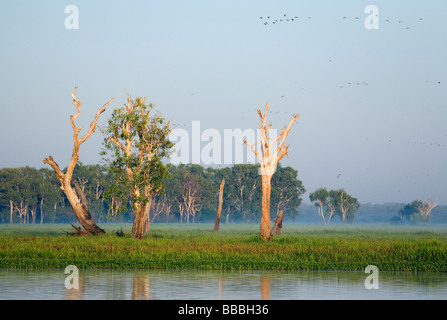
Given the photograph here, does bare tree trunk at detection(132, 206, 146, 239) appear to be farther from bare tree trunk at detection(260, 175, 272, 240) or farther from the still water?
the still water

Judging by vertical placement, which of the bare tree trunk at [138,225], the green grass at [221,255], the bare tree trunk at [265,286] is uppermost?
the bare tree trunk at [138,225]

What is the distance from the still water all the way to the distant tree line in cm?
9303

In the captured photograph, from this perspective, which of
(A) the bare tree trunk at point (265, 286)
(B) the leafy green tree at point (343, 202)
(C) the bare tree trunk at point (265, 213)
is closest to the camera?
(A) the bare tree trunk at point (265, 286)

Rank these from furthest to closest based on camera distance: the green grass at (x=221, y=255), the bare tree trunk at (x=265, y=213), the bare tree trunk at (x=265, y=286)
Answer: the bare tree trunk at (x=265, y=213) < the green grass at (x=221, y=255) < the bare tree trunk at (x=265, y=286)

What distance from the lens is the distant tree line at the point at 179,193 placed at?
12125cm

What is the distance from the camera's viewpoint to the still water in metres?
21.8

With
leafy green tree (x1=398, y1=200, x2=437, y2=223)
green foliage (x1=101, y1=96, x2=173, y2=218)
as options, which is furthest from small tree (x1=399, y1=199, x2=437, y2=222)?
green foliage (x1=101, y1=96, x2=173, y2=218)

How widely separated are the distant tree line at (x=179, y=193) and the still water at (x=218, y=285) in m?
93.0

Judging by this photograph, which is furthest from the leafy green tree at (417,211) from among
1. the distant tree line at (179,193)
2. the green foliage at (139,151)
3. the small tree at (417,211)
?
the green foliage at (139,151)

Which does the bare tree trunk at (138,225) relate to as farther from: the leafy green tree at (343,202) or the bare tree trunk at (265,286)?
the leafy green tree at (343,202)

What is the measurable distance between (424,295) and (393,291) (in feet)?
4.19
